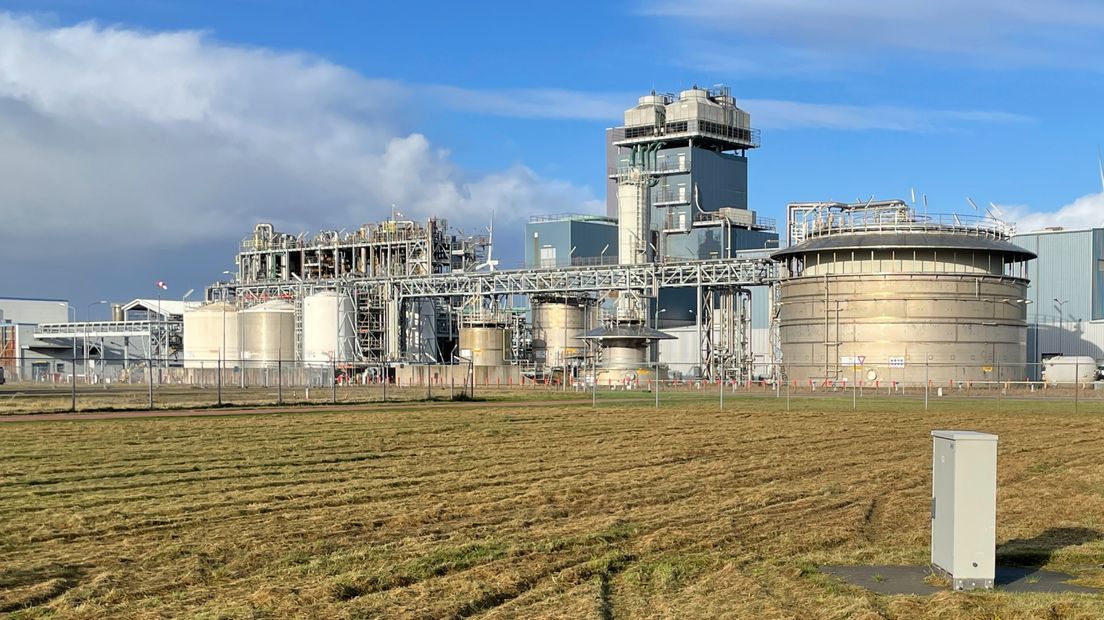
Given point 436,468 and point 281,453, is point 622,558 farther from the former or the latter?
point 281,453

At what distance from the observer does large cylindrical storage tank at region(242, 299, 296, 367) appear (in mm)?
113938

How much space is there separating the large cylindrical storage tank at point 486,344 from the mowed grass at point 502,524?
69.2 meters

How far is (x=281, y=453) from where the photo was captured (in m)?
29.2

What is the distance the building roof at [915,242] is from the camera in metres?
79.3

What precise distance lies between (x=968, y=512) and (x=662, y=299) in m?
106

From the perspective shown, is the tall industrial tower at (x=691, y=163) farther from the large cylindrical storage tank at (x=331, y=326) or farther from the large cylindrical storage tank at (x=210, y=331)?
the large cylindrical storage tank at (x=210, y=331)

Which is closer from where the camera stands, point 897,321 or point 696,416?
point 696,416

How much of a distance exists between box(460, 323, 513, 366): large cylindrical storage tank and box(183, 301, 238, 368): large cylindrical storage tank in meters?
23.4

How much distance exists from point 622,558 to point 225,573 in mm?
4597

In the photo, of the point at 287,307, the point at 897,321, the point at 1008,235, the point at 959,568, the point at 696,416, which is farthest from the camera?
the point at 287,307

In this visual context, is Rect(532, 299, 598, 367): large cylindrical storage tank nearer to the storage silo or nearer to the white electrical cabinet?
the storage silo

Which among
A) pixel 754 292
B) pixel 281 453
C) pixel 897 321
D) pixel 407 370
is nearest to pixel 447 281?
pixel 407 370

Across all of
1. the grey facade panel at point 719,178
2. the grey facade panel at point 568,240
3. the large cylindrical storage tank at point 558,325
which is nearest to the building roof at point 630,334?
the large cylindrical storage tank at point 558,325

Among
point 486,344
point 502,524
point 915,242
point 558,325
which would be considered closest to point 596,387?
point 915,242
